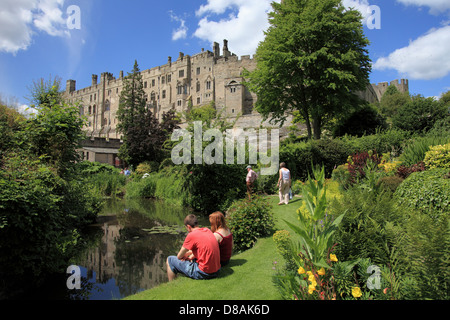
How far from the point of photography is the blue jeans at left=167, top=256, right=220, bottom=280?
16.1ft

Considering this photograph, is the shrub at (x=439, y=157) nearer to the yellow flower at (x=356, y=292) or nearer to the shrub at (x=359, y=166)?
the shrub at (x=359, y=166)

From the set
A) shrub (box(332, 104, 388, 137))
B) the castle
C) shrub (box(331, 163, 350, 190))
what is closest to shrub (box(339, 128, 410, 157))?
shrub (box(331, 163, 350, 190))

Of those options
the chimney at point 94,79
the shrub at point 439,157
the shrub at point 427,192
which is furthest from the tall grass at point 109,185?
the chimney at point 94,79

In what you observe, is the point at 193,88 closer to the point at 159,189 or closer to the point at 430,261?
the point at 159,189

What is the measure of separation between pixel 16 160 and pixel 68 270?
2.72 meters

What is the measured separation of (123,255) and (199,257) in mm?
4009

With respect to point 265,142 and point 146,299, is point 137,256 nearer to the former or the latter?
point 146,299

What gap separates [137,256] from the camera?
777 cm

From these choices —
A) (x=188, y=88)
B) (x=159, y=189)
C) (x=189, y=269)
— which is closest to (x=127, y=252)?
(x=189, y=269)

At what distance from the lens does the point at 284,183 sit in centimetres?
1096

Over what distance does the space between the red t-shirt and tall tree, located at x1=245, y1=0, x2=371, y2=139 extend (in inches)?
671

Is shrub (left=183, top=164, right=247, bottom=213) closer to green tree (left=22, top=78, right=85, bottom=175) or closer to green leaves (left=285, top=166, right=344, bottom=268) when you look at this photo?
green tree (left=22, top=78, right=85, bottom=175)

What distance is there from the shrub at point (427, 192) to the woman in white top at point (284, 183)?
189 inches
